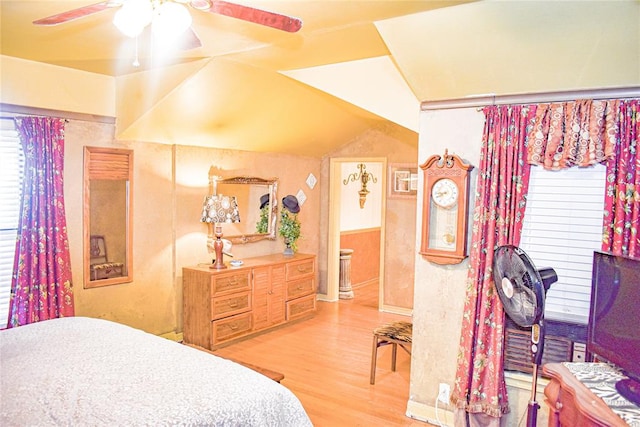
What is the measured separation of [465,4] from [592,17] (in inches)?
23.4

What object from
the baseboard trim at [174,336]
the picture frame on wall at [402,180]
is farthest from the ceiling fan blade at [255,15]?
the picture frame on wall at [402,180]

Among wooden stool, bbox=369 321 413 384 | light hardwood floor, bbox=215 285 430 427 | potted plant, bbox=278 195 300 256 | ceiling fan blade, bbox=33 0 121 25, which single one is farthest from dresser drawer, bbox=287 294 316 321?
ceiling fan blade, bbox=33 0 121 25

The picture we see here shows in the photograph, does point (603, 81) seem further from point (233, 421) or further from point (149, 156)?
point (149, 156)

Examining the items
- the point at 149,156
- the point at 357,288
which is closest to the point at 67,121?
the point at 149,156

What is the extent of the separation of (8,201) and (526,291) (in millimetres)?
3785

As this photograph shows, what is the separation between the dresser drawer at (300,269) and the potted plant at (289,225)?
0.21m

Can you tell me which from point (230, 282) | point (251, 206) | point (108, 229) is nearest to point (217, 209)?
point (230, 282)

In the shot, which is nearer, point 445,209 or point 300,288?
point 445,209

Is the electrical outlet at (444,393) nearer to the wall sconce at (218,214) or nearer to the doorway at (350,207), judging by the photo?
the wall sconce at (218,214)

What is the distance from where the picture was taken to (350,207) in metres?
7.81

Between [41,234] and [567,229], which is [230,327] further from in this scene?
[567,229]

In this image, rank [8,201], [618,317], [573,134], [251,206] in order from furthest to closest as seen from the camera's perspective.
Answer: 1. [251,206]
2. [8,201]
3. [573,134]
4. [618,317]

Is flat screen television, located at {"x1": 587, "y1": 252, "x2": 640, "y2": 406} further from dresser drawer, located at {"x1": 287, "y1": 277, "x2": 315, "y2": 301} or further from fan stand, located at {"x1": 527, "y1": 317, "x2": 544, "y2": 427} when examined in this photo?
dresser drawer, located at {"x1": 287, "y1": 277, "x2": 315, "y2": 301}

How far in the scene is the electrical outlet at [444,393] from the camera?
3.28 m
